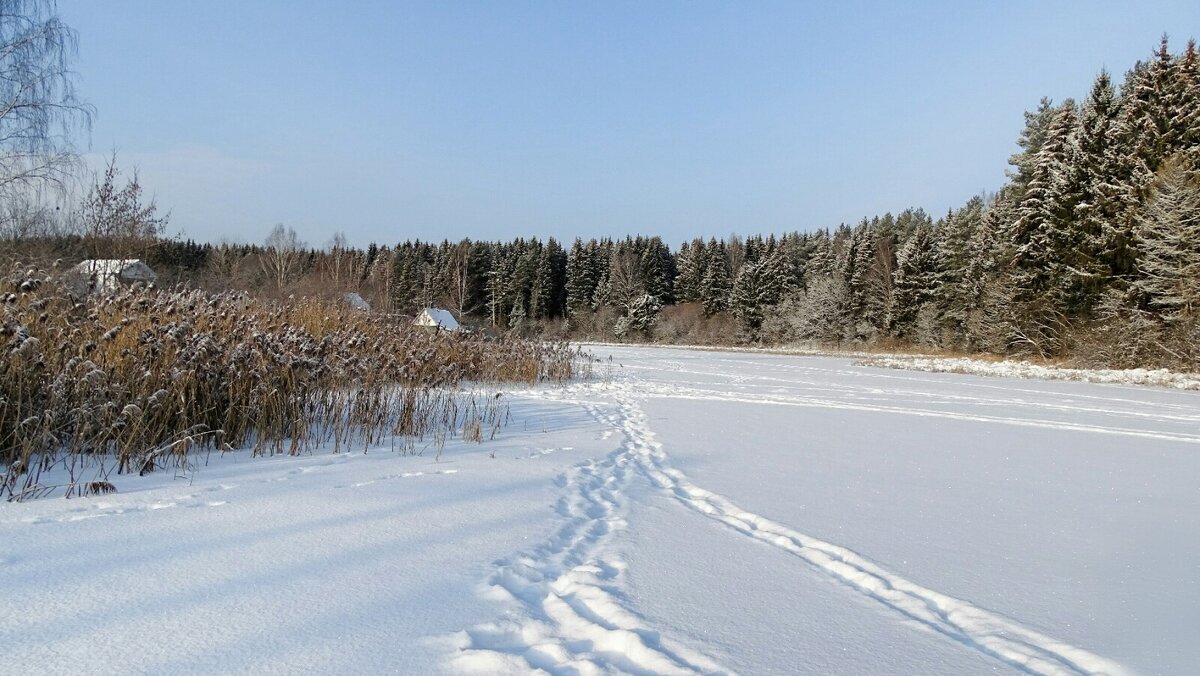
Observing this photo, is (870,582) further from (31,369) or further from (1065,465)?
(31,369)

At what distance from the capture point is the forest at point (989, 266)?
16.2m

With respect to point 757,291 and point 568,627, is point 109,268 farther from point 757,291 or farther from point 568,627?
point 757,291

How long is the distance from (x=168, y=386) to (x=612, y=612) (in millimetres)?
3817

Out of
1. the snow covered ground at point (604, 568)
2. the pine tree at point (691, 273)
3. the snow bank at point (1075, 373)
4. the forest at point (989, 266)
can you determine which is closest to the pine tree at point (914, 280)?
the forest at point (989, 266)

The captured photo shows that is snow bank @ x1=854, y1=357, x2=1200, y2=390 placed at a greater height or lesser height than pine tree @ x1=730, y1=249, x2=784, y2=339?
lesser

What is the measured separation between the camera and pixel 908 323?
36938 mm

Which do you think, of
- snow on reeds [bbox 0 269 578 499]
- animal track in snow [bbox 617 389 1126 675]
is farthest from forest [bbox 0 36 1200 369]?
animal track in snow [bbox 617 389 1126 675]

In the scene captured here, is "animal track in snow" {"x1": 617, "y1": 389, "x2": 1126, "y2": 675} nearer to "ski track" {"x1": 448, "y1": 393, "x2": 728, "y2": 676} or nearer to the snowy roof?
"ski track" {"x1": 448, "y1": 393, "x2": 728, "y2": 676}

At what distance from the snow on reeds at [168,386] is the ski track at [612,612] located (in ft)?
7.59

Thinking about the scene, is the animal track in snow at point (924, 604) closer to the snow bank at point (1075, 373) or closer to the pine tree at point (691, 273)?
the snow bank at point (1075, 373)

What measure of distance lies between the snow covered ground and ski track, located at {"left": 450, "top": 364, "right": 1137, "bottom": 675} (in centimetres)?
1

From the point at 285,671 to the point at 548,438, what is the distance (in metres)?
4.14

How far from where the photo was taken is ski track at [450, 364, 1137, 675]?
5.25 ft

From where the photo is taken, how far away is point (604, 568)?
7.64 ft
